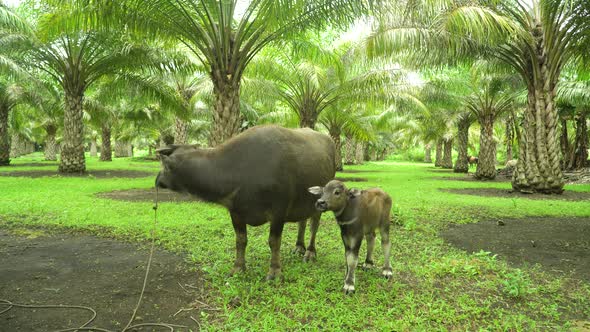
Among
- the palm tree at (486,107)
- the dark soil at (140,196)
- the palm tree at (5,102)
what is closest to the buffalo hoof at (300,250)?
the dark soil at (140,196)

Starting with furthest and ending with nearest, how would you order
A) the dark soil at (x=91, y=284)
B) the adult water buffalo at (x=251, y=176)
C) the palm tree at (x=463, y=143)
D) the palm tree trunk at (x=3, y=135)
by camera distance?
the palm tree at (x=463, y=143), the palm tree trunk at (x=3, y=135), the adult water buffalo at (x=251, y=176), the dark soil at (x=91, y=284)

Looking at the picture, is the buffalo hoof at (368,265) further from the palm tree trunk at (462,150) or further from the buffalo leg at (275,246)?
the palm tree trunk at (462,150)

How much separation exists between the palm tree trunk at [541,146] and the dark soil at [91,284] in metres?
12.3

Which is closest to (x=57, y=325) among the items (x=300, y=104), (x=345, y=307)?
(x=345, y=307)

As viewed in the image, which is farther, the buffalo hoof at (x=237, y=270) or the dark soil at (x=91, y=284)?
the buffalo hoof at (x=237, y=270)

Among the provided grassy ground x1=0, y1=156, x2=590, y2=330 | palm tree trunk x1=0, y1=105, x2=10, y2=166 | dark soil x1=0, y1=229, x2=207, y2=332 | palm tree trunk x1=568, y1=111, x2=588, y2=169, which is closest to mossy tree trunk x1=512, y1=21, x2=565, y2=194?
grassy ground x1=0, y1=156, x2=590, y2=330

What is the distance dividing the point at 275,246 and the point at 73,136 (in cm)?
1631

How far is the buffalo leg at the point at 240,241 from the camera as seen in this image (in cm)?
438

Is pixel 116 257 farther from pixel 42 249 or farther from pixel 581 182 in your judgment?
pixel 581 182

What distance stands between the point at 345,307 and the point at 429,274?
152 cm

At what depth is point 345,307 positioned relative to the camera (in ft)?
12.3

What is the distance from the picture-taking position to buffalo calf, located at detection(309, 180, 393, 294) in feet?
12.4

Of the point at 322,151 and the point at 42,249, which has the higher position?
the point at 322,151

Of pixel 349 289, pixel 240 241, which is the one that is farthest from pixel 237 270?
pixel 349 289
